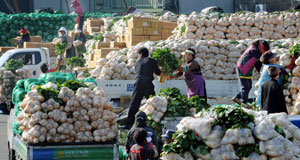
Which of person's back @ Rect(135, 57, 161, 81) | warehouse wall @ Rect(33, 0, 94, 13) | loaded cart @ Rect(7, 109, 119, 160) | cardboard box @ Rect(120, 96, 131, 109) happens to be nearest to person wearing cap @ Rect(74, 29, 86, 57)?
cardboard box @ Rect(120, 96, 131, 109)

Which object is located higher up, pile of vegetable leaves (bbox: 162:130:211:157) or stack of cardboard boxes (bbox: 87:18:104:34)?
stack of cardboard boxes (bbox: 87:18:104:34)

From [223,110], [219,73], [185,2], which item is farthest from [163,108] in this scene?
[185,2]

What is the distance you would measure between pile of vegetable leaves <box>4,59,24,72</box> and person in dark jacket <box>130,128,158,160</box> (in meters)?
10.5

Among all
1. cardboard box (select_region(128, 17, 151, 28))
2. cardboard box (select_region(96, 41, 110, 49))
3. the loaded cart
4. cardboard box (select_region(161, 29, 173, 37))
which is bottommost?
the loaded cart

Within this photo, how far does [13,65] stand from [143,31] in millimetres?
4162

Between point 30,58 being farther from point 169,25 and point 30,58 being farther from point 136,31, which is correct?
point 169,25

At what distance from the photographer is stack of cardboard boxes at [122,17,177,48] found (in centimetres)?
1941

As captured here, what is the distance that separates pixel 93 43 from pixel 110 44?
75.9 inches

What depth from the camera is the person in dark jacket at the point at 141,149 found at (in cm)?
789

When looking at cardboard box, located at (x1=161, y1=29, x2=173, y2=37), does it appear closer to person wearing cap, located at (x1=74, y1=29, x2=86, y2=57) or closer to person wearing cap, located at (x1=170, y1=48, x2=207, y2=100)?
person wearing cap, located at (x1=74, y1=29, x2=86, y2=57)

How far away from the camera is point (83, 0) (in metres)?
42.1

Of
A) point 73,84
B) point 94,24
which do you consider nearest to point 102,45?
point 94,24

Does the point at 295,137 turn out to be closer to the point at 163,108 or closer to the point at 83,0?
the point at 163,108

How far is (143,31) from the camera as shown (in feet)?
64.0
